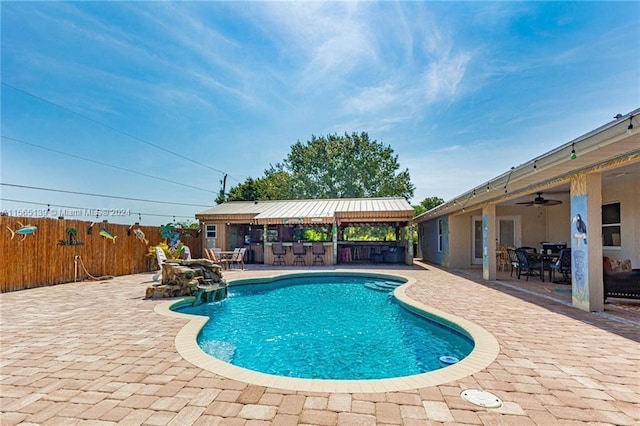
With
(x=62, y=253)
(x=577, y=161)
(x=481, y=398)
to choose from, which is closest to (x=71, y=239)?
(x=62, y=253)

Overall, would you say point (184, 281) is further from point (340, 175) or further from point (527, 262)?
point (340, 175)

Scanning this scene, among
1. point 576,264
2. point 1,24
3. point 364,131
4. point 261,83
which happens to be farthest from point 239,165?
point 576,264

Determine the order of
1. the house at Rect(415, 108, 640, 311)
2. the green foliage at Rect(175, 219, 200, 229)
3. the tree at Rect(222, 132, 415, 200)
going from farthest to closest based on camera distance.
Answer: the tree at Rect(222, 132, 415, 200)
the green foliage at Rect(175, 219, 200, 229)
the house at Rect(415, 108, 640, 311)

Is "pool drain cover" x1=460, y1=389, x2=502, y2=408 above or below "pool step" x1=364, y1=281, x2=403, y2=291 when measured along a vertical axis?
above

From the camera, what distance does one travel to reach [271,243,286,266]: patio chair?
16573mm

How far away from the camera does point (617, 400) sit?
110 inches

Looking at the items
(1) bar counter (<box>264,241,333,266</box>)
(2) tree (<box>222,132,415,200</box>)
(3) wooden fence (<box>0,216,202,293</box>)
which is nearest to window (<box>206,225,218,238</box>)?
(1) bar counter (<box>264,241,333,266</box>)

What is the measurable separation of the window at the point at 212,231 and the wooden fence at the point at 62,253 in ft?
12.1

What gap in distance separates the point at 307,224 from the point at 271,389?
14.9 m

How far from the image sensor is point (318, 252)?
53.7ft

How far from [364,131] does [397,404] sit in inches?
1342

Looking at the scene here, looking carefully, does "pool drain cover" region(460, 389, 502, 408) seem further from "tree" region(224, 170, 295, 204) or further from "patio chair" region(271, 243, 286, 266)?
"tree" region(224, 170, 295, 204)

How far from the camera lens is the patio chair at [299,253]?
16312 mm

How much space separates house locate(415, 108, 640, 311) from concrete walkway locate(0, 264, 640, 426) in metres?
1.49
